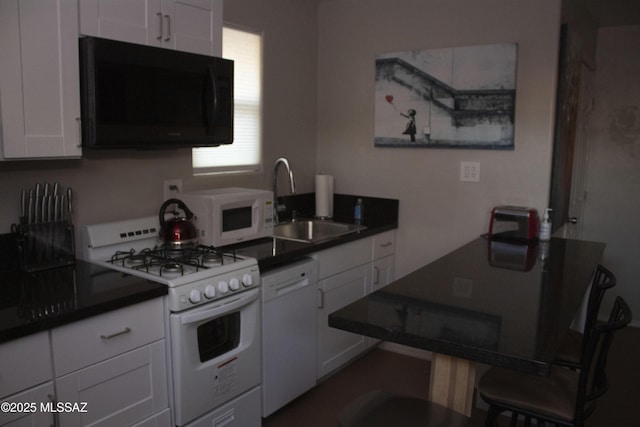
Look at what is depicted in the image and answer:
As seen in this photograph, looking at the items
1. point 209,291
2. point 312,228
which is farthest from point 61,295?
point 312,228

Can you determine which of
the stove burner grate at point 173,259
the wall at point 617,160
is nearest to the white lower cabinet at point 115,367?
the stove burner grate at point 173,259

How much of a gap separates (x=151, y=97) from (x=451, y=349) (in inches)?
64.5

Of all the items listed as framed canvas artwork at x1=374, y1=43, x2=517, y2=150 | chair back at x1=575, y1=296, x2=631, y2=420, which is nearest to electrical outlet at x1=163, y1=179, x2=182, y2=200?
framed canvas artwork at x1=374, y1=43, x2=517, y2=150

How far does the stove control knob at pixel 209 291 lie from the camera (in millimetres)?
2164

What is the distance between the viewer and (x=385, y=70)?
3.61 meters

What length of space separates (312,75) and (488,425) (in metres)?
2.66

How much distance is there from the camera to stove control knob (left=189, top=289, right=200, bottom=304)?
2.10 meters

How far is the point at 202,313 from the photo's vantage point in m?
2.14

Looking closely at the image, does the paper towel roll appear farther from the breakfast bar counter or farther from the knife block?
the knife block

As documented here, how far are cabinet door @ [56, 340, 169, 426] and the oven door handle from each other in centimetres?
14

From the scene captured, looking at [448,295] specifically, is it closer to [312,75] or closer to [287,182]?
[287,182]

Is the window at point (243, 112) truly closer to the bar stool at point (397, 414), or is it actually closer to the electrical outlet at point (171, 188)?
the electrical outlet at point (171, 188)

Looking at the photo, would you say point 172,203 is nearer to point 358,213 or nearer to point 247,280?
point 247,280

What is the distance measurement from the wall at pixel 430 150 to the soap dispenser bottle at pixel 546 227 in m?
0.06
